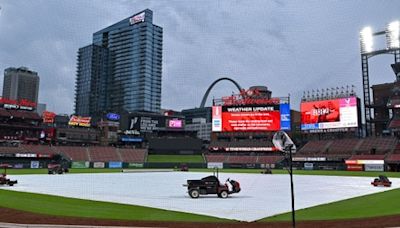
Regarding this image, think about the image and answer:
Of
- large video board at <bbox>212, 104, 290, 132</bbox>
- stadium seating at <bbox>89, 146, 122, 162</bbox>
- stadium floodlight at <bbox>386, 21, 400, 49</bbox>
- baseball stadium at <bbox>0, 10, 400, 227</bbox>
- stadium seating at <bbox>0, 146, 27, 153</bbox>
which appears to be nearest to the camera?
baseball stadium at <bbox>0, 10, 400, 227</bbox>

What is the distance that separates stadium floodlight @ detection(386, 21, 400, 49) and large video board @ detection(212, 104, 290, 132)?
31111 mm

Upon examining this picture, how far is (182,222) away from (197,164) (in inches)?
3223

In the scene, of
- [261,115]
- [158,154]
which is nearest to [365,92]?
[261,115]

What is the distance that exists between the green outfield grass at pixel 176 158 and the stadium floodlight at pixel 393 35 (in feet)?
199

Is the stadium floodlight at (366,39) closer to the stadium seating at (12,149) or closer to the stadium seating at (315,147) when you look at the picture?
the stadium seating at (315,147)

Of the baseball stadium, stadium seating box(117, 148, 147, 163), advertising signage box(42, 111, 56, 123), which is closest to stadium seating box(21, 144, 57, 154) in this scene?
the baseball stadium

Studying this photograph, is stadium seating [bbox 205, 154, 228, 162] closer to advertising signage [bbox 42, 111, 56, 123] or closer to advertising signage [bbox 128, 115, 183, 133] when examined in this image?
advertising signage [bbox 128, 115, 183, 133]

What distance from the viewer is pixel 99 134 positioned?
136 meters

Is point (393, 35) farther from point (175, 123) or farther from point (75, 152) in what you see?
point (75, 152)

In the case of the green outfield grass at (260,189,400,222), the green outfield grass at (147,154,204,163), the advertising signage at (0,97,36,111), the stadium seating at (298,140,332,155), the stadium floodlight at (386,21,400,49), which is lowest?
the green outfield grass at (260,189,400,222)

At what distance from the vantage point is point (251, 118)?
97312 mm

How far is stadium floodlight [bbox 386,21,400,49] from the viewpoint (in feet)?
284

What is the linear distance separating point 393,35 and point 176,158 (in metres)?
68.2

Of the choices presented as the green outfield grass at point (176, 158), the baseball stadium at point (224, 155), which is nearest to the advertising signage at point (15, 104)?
the baseball stadium at point (224, 155)
